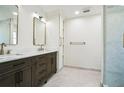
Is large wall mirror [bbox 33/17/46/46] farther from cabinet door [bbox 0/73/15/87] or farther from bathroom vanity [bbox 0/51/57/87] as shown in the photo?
cabinet door [bbox 0/73/15/87]

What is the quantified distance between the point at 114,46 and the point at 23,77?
1840mm

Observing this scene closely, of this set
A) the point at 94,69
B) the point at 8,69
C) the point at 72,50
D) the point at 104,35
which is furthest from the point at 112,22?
the point at 72,50

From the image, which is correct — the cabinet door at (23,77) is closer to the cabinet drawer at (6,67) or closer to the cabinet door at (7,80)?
the cabinet door at (7,80)

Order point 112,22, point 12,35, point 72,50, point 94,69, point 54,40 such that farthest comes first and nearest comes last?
point 72,50, point 94,69, point 54,40, point 12,35, point 112,22

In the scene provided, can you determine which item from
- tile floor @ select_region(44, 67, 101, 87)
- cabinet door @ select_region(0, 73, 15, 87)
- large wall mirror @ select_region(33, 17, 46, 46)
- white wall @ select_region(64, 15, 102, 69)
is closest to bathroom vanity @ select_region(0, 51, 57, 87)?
cabinet door @ select_region(0, 73, 15, 87)

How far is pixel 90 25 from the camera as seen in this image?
16.2 ft

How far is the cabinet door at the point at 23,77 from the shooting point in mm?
1853

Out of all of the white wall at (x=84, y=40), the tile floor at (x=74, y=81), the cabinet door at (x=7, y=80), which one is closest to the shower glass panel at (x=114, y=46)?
the tile floor at (x=74, y=81)

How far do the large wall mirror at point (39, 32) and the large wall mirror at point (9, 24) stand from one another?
980mm

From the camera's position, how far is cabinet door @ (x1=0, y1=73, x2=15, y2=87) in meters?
1.51

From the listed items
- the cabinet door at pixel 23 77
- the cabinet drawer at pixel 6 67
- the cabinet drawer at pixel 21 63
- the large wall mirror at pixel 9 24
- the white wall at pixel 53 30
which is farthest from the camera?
the white wall at pixel 53 30

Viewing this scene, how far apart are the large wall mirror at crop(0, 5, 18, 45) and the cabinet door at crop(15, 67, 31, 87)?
2.57 ft

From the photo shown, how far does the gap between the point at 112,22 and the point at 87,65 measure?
2924 mm

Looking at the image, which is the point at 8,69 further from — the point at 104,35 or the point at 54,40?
the point at 54,40
